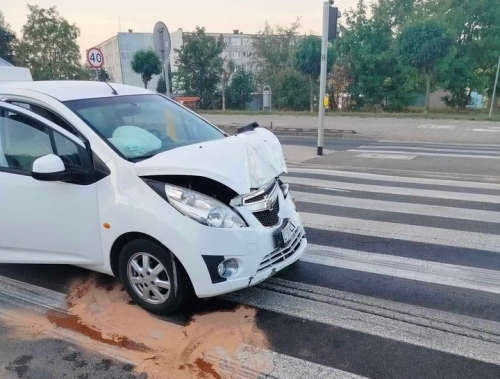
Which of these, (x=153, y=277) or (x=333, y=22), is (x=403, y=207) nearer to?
(x=153, y=277)

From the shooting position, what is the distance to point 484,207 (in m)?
5.98

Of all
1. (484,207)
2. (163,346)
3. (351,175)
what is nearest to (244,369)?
(163,346)

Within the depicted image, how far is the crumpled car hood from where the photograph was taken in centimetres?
301

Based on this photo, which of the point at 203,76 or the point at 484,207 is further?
the point at 203,76

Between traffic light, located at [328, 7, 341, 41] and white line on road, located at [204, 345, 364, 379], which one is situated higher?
traffic light, located at [328, 7, 341, 41]

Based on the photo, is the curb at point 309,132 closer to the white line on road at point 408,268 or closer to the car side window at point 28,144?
the white line on road at point 408,268

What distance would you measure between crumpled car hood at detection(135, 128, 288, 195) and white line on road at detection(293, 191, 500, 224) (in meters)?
3.03

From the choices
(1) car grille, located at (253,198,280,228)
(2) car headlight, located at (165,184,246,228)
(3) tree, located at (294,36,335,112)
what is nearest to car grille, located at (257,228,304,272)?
(1) car grille, located at (253,198,280,228)

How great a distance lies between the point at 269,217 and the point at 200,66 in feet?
107

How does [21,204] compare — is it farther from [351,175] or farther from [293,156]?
[293,156]

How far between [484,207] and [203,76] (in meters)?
30.9

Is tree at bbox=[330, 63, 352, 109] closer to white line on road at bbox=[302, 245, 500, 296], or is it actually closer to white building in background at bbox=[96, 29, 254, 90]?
white line on road at bbox=[302, 245, 500, 296]

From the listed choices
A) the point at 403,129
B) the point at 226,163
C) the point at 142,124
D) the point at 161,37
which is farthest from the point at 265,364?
the point at 403,129

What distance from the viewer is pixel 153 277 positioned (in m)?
3.14
